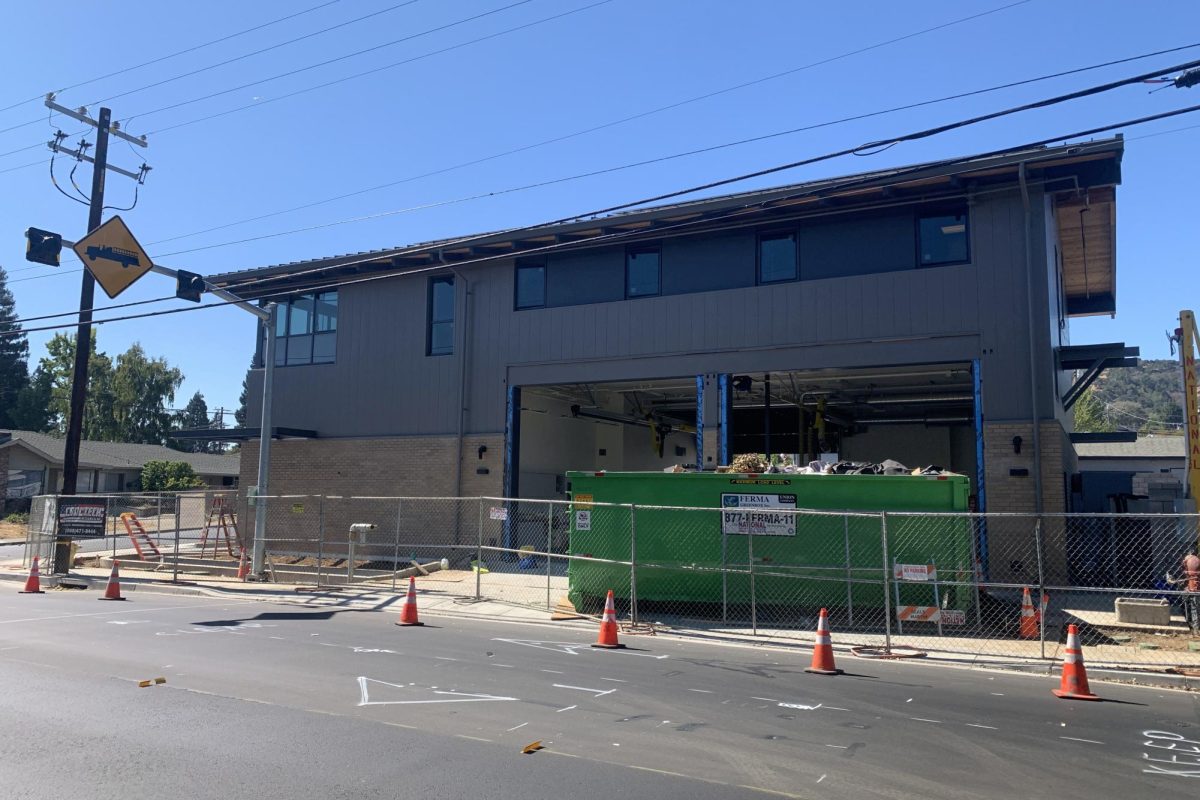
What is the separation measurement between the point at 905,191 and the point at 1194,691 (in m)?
11.3

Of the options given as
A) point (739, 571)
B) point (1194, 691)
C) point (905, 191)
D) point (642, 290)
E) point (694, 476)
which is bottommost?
point (1194, 691)

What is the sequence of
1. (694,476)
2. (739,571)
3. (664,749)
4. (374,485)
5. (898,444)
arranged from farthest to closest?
1. (898,444)
2. (374,485)
3. (694,476)
4. (739,571)
5. (664,749)

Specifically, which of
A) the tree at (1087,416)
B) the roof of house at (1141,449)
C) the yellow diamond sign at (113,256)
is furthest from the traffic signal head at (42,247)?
the tree at (1087,416)

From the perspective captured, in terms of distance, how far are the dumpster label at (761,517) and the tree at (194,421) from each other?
80.8 metres

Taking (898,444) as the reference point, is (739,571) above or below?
below

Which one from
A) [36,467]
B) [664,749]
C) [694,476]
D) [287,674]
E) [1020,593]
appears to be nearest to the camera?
[664,749]

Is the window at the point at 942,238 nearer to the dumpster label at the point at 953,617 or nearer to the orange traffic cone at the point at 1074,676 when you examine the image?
the dumpster label at the point at 953,617

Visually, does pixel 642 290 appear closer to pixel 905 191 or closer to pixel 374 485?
pixel 905 191

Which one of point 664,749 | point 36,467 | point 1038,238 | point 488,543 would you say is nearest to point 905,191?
point 1038,238

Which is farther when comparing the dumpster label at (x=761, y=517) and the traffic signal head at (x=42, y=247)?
the traffic signal head at (x=42, y=247)

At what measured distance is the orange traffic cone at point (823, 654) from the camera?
9.89m

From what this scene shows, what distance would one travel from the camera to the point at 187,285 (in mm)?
17484

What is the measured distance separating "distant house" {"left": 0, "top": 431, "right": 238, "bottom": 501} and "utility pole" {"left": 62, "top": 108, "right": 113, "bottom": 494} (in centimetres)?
2597

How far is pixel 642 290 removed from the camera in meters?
21.4
